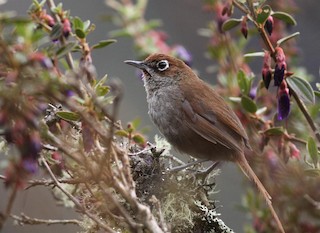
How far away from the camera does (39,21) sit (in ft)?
9.39

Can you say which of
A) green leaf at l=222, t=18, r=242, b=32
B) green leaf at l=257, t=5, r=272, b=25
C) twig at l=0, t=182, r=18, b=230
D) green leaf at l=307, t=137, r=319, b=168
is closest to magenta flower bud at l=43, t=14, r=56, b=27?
green leaf at l=222, t=18, r=242, b=32

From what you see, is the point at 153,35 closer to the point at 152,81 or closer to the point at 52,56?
the point at 152,81

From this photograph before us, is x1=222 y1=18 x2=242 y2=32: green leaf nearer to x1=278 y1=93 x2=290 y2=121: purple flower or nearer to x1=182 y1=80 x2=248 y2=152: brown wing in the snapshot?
x1=278 y1=93 x2=290 y2=121: purple flower

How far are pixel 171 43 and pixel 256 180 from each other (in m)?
3.72

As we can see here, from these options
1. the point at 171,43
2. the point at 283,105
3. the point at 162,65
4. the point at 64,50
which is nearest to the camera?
the point at 64,50

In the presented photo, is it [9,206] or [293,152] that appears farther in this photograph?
[293,152]

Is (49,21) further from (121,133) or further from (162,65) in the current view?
(162,65)

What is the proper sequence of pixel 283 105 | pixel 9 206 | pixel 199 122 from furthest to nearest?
pixel 199 122, pixel 283 105, pixel 9 206

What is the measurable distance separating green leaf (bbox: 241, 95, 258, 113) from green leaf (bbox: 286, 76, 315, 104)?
0.31 metres

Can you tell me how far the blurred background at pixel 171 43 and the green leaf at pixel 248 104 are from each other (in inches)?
83.7

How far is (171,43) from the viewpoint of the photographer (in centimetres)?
686

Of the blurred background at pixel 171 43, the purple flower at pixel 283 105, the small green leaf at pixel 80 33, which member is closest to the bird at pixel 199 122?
the purple flower at pixel 283 105

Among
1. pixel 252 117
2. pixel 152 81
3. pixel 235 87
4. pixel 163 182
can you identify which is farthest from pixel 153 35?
pixel 163 182

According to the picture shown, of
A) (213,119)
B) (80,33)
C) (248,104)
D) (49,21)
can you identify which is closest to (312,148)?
(248,104)
